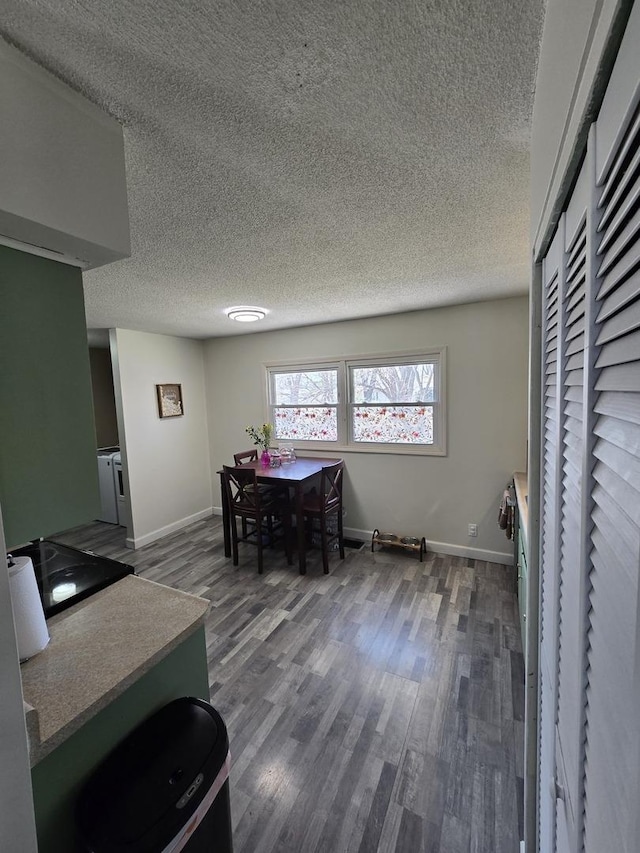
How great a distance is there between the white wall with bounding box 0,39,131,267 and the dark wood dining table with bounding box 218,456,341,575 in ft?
7.88

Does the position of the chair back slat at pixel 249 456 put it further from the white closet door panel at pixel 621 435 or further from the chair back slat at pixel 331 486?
the white closet door panel at pixel 621 435

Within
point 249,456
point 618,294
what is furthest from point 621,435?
point 249,456

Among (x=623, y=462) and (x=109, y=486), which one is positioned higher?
(x=623, y=462)

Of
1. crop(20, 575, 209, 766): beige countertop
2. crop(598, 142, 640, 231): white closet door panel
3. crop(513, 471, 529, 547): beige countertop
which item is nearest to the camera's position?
crop(598, 142, 640, 231): white closet door panel

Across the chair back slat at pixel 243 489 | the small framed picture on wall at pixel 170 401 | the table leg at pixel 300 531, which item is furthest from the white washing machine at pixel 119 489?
the table leg at pixel 300 531

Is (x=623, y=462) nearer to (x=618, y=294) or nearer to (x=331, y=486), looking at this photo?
(x=618, y=294)

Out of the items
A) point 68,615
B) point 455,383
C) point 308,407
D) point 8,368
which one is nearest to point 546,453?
point 8,368

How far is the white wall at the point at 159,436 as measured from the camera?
3875 millimetres

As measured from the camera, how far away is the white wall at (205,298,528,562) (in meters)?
3.12

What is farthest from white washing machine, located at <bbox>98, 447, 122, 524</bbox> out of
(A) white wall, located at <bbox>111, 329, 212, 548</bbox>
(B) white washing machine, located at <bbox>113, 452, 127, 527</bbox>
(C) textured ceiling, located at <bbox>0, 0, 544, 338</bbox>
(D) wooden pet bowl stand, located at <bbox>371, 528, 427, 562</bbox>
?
(D) wooden pet bowl stand, located at <bbox>371, 528, 427, 562</bbox>

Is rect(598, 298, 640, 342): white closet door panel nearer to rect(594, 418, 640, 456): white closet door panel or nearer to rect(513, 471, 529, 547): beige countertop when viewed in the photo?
rect(594, 418, 640, 456): white closet door panel

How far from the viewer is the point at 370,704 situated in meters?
1.84

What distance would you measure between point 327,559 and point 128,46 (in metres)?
3.28

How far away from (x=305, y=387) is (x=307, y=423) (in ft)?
1.43
